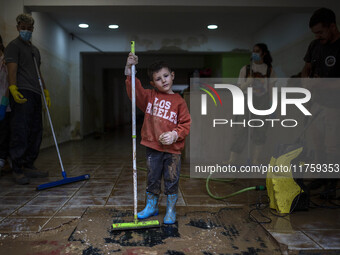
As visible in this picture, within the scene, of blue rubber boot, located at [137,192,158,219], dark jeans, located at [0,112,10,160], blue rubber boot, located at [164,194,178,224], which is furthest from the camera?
dark jeans, located at [0,112,10,160]

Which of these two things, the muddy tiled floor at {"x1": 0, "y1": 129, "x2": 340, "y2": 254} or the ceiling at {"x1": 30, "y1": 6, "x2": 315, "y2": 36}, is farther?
the ceiling at {"x1": 30, "y1": 6, "x2": 315, "y2": 36}

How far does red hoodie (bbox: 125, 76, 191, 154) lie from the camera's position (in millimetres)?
2037

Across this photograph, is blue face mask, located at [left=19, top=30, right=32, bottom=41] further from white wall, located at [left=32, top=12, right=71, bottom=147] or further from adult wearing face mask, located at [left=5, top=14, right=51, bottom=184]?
white wall, located at [left=32, top=12, right=71, bottom=147]

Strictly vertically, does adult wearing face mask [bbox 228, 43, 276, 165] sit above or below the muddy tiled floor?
above

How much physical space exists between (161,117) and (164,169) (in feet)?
1.17

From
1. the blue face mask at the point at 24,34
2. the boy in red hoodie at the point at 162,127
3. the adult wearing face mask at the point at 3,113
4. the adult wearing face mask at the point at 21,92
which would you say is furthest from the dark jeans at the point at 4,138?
the boy in red hoodie at the point at 162,127

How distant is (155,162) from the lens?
2.08 m

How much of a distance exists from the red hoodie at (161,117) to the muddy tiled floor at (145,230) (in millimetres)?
516

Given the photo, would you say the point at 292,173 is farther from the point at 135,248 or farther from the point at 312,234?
the point at 135,248

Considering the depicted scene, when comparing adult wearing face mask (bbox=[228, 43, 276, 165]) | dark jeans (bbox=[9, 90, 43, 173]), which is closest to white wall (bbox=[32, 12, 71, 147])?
dark jeans (bbox=[9, 90, 43, 173])

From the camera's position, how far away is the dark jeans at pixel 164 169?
81.7 inches

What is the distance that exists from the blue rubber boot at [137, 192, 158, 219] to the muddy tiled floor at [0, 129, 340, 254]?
0.22 feet

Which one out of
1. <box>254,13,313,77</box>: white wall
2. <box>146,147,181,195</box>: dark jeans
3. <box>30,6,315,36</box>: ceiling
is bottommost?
<box>146,147,181,195</box>: dark jeans

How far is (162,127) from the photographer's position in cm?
204
